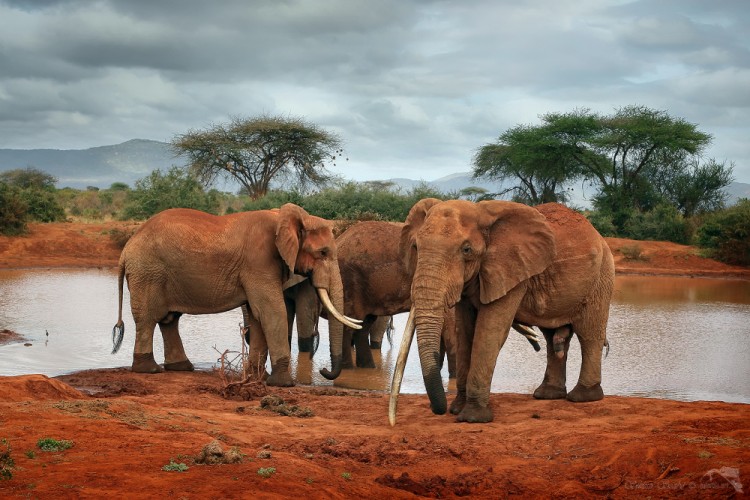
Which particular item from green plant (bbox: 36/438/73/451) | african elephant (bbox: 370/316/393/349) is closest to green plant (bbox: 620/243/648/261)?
african elephant (bbox: 370/316/393/349)

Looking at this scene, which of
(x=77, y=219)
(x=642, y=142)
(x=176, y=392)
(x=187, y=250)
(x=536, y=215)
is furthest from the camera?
(x=642, y=142)

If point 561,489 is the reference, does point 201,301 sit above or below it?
above

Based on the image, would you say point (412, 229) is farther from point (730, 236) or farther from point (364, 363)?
point (730, 236)

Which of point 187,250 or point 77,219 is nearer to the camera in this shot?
point 187,250

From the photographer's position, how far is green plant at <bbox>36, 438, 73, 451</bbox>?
6.13m

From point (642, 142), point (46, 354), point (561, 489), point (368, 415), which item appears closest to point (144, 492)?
point (561, 489)

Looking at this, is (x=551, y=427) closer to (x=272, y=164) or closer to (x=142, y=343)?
(x=142, y=343)

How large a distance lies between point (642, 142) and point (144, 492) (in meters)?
42.2

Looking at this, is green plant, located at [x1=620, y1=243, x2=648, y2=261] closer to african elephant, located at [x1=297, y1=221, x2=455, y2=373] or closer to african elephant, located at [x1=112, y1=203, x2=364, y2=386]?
african elephant, located at [x1=297, y1=221, x2=455, y2=373]

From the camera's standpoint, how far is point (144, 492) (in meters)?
5.43

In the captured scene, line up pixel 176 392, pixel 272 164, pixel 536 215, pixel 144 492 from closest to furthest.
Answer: pixel 144 492 < pixel 536 215 < pixel 176 392 < pixel 272 164

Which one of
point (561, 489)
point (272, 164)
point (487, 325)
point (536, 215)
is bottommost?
point (561, 489)

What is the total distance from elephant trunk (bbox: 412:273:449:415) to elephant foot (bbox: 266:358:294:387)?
3.43 m

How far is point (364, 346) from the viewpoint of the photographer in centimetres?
1296
